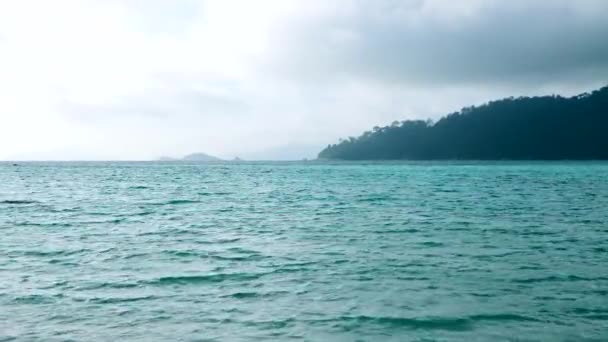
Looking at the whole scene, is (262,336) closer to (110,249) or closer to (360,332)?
(360,332)

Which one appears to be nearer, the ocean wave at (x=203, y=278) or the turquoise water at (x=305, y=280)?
the turquoise water at (x=305, y=280)

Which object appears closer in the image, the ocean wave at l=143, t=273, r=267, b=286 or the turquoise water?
the turquoise water

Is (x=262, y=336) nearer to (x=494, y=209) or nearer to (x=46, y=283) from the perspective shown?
(x=46, y=283)

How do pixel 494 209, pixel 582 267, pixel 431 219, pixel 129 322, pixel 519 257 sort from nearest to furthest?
1. pixel 129 322
2. pixel 582 267
3. pixel 519 257
4. pixel 431 219
5. pixel 494 209

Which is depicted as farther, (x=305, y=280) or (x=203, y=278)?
(x=203, y=278)

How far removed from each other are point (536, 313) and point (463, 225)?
15.2 metres

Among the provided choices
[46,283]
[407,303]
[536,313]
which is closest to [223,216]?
A: [46,283]

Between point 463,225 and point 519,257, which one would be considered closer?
point 519,257

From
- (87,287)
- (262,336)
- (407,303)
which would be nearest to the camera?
(262,336)

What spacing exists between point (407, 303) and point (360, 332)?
2.41m

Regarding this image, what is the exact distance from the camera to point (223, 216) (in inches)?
1219

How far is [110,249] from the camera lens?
18891mm

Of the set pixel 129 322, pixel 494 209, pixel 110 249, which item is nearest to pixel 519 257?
pixel 129 322

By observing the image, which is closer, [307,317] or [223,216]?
[307,317]
